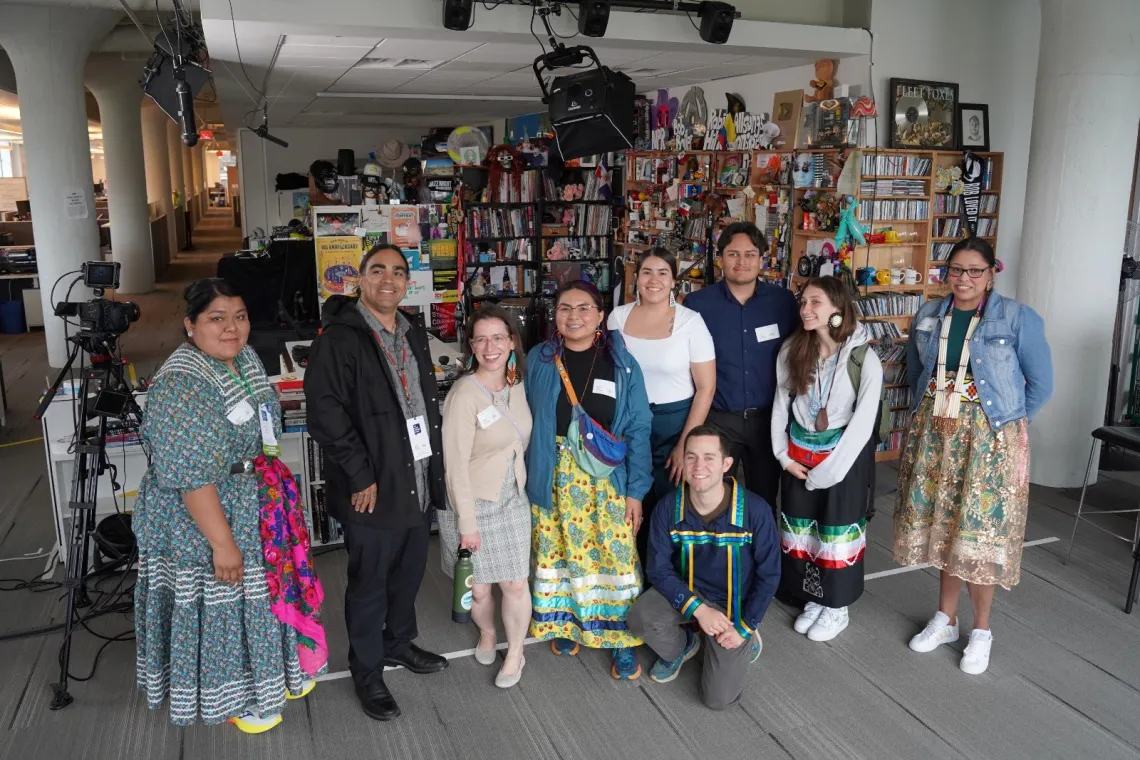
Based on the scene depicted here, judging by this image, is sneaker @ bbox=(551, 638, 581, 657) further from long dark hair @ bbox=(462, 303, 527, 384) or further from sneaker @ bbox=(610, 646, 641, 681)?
long dark hair @ bbox=(462, 303, 527, 384)

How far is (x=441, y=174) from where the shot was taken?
362 inches

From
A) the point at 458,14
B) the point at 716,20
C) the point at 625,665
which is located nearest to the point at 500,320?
the point at 625,665

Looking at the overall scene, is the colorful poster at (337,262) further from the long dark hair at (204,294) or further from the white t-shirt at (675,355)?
the long dark hair at (204,294)

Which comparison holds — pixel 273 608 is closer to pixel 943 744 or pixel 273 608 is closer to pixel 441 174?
pixel 943 744

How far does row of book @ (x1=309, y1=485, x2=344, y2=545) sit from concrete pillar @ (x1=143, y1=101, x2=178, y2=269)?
17039 millimetres

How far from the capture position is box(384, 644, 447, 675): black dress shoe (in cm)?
348

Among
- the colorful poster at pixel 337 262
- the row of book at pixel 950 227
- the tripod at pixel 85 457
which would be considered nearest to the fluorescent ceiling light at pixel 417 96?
the colorful poster at pixel 337 262

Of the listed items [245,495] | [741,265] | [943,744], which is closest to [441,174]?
[741,265]

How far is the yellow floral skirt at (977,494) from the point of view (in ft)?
11.4

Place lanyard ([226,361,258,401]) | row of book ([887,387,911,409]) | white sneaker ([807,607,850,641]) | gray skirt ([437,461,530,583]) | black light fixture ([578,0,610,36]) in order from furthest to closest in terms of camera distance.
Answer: row of book ([887,387,911,409]) → black light fixture ([578,0,610,36]) → white sneaker ([807,607,850,641]) → gray skirt ([437,461,530,583]) → lanyard ([226,361,258,401])

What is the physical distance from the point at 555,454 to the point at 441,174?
6.49m

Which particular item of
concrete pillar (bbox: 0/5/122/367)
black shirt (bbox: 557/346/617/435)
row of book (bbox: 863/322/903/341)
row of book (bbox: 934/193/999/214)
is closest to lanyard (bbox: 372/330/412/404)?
black shirt (bbox: 557/346/617/435)

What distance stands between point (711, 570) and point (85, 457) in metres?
2.44

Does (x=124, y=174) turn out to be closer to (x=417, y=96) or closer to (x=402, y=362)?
(x=417, y=96)
